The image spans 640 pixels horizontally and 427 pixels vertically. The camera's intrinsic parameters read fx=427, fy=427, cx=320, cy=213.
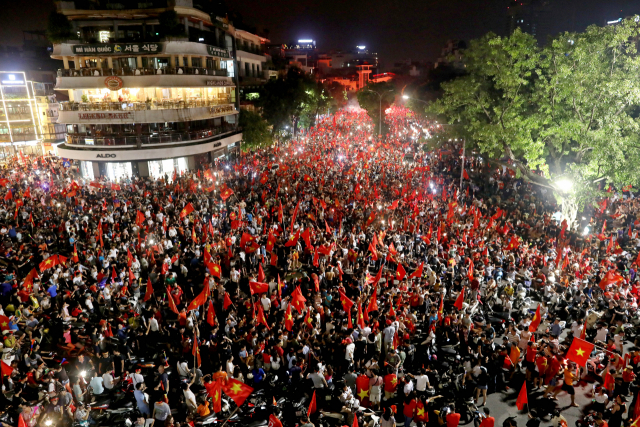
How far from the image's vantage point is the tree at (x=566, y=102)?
1662cm

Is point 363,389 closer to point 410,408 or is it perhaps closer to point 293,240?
point 410,408

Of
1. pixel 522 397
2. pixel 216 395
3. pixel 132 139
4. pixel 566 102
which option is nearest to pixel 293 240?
pixel 216 395

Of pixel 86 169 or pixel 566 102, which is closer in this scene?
pixel 566 102

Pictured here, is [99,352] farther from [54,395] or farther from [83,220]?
[83,220]

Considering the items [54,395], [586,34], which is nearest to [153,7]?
[586,34]

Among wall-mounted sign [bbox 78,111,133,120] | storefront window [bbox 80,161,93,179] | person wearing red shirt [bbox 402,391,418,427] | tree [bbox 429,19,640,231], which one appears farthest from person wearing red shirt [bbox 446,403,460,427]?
storefront window [bbox 80,161,93,179]

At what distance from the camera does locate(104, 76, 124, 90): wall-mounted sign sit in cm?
3294

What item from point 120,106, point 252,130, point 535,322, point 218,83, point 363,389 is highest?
point 218,83

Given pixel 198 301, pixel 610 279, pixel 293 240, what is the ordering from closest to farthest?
1. pixel 198 301
2. pixel 610 279
3. pixel 293 240

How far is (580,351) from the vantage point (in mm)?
9844

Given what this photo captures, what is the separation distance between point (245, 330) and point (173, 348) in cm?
214

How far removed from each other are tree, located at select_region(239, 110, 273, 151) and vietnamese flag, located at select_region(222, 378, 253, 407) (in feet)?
119

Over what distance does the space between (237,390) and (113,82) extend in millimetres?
31208

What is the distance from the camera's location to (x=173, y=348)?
12.0m
